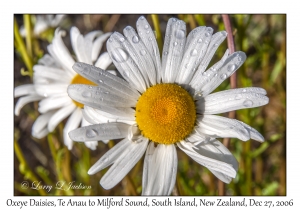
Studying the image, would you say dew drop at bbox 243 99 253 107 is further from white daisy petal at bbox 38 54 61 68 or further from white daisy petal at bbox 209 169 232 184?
white daisy petal at bbox 38 54 61 68

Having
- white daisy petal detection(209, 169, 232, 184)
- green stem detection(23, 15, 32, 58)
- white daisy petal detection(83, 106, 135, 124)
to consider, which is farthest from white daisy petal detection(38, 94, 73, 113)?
white daisy petal detection(209, 169, 232, 184)

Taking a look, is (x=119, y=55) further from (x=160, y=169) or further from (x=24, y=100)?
(x=24, y=100)

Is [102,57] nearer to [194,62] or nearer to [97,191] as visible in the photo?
[194,62]

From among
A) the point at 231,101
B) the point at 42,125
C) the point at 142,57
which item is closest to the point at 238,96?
the point at 231,101

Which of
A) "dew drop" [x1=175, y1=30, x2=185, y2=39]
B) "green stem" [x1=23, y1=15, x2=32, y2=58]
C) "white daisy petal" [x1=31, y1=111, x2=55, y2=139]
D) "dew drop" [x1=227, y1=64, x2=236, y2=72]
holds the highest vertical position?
"green stem" [x1=23, y1=15, x2=32, y2=58]

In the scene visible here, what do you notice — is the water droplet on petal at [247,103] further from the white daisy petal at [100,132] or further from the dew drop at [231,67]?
the white daisy petal at [100,132]

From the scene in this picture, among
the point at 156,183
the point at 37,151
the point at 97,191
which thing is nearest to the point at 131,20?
the point at 37,151
